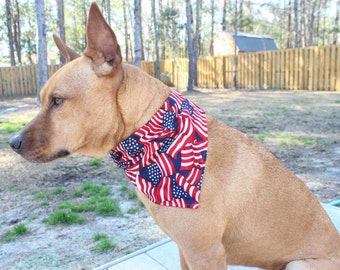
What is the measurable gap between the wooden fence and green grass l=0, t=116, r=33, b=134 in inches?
449

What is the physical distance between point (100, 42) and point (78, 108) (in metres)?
0.42

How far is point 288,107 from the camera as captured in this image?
12.5 meters

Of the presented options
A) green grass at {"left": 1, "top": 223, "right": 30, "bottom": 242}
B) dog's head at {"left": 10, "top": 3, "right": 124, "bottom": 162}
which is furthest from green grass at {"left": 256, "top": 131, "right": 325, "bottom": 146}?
dog's head at {"left": 10, "top": 3, "right": 124, "bottom": 162}

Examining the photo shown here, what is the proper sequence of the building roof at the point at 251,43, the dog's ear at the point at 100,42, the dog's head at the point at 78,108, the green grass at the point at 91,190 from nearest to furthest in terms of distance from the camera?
the dog's ear at the point at 100,42 < the dog's head at the point at 78,108 < the green grass at the point at 91,190 < the building roof at the point at 251,43

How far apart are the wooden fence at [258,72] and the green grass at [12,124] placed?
11407mm

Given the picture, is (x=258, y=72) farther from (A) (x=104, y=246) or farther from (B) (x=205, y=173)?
(B) (x=205, y=173)

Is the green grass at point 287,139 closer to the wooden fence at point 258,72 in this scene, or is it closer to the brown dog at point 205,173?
the brown dog at point 205,173

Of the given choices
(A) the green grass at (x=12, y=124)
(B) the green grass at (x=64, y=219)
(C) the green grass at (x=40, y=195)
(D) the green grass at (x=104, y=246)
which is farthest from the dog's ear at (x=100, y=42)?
(A) the green grass at (x=12, y=124)

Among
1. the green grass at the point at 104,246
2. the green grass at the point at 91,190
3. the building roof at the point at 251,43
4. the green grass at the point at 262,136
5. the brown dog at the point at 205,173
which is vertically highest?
the building roof at the point at 251,43

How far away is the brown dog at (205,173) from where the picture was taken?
2059 millimetres

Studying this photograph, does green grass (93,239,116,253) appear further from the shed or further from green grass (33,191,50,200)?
the shed

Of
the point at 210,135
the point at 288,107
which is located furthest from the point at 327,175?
the point at 288,107

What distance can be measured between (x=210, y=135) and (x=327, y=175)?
3.85 meters

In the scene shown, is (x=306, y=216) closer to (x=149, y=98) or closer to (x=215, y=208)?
(x=215, y=208)
